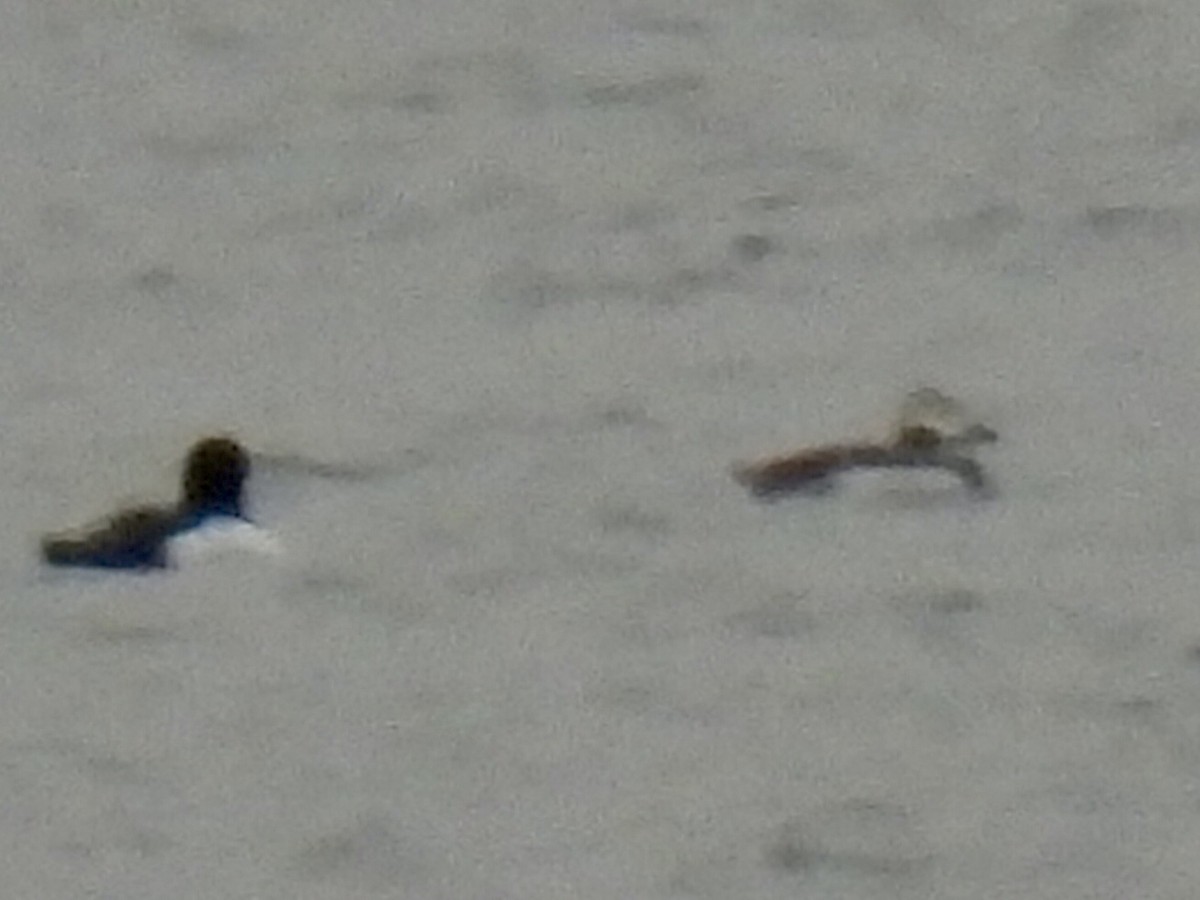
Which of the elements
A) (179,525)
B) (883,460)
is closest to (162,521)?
(179,525)

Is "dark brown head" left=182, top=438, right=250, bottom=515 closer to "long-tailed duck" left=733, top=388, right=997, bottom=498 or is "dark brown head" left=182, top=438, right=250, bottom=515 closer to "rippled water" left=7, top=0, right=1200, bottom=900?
"rippled water" left=7, top=0, right=1200, bottom=900

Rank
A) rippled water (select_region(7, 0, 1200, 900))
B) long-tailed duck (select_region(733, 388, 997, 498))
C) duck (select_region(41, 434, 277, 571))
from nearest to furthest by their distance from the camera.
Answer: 1. rippled water (select_region(7, 0, 1200, 900))
2. duck (select_region(41, 434, 277, 571))
3. long-tailed duck (select_region(733, 388, 997, 498))

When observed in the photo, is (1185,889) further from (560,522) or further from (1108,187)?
(1108,187)

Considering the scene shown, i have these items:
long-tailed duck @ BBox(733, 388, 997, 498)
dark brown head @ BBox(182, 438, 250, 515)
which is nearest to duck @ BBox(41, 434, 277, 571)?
dark brown head @ BBox(182, 438, 250, 515)

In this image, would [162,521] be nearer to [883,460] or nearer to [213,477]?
[213,477]

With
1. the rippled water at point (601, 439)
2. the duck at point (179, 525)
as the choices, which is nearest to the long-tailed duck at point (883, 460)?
the rippled water at point (601, 439)

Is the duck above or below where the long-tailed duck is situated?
below
